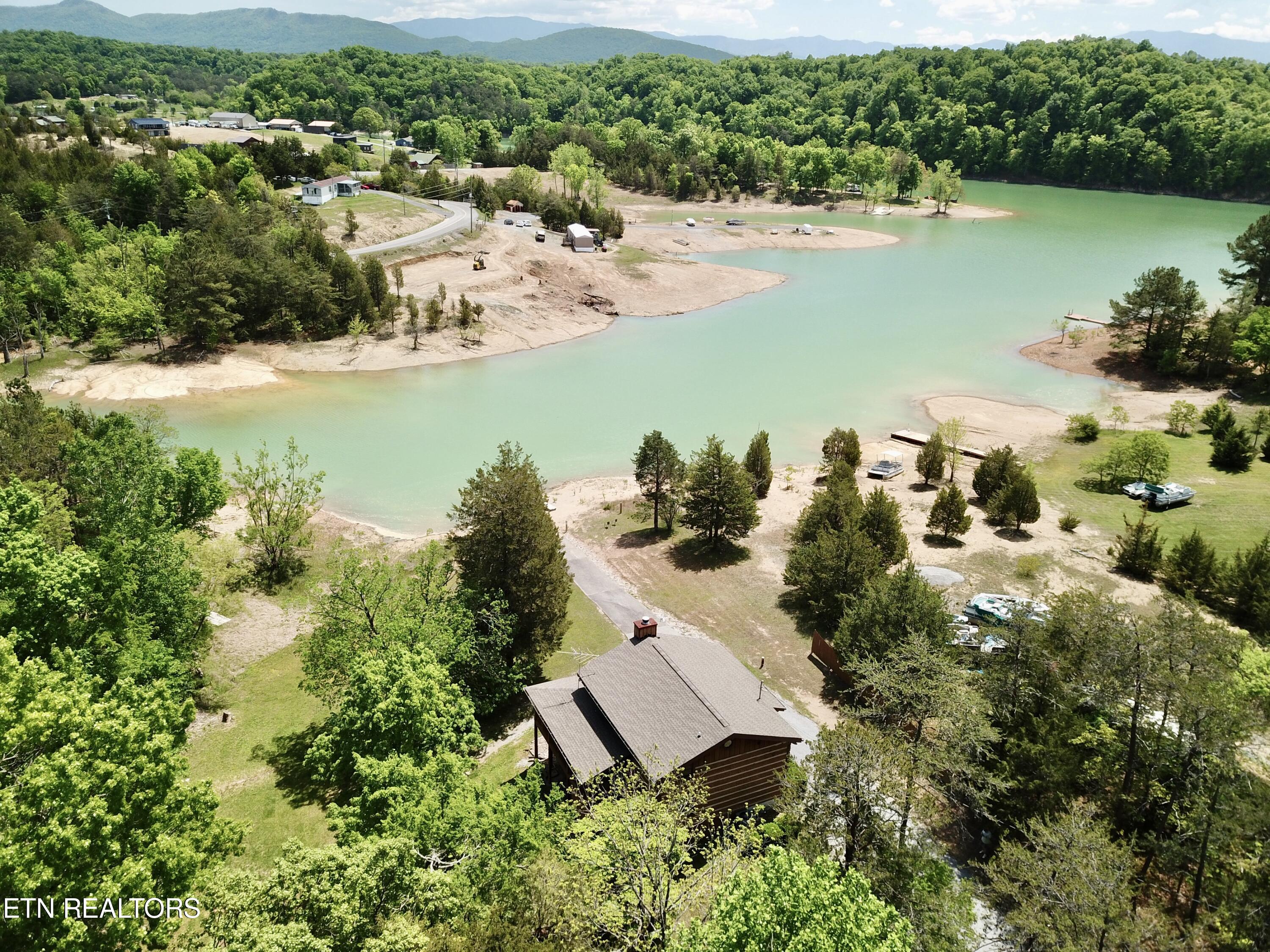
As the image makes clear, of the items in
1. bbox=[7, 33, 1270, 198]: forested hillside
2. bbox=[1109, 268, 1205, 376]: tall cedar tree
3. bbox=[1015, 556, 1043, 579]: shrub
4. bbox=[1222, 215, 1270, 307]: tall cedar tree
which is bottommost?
bbox=[1015, 556, 1043, 579]: shrub

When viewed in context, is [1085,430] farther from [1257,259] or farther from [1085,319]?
[1257,259]

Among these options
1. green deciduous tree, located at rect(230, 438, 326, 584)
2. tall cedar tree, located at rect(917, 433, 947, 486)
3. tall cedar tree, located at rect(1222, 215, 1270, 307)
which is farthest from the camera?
tall cedar tree, located at rect(1222, 215, 1270, 307)

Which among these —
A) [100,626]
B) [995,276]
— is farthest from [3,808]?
[995,276]

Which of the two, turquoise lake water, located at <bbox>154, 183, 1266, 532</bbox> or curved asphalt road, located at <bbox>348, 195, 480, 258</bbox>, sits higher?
curved asphalt road, located at <bbox>348, 195, 480, 258</bbox>

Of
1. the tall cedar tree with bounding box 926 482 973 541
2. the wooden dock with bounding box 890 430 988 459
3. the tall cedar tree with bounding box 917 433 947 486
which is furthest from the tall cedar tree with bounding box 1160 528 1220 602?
the wooden dock with bounding box 890 430 988 459

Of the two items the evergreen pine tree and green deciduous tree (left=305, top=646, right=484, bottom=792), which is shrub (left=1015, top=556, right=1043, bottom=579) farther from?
green deciduous tree (left=305, top=646, right=484, bottom=792)

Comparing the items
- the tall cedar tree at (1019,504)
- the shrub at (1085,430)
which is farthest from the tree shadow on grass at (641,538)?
the shrub at (1085,430)
